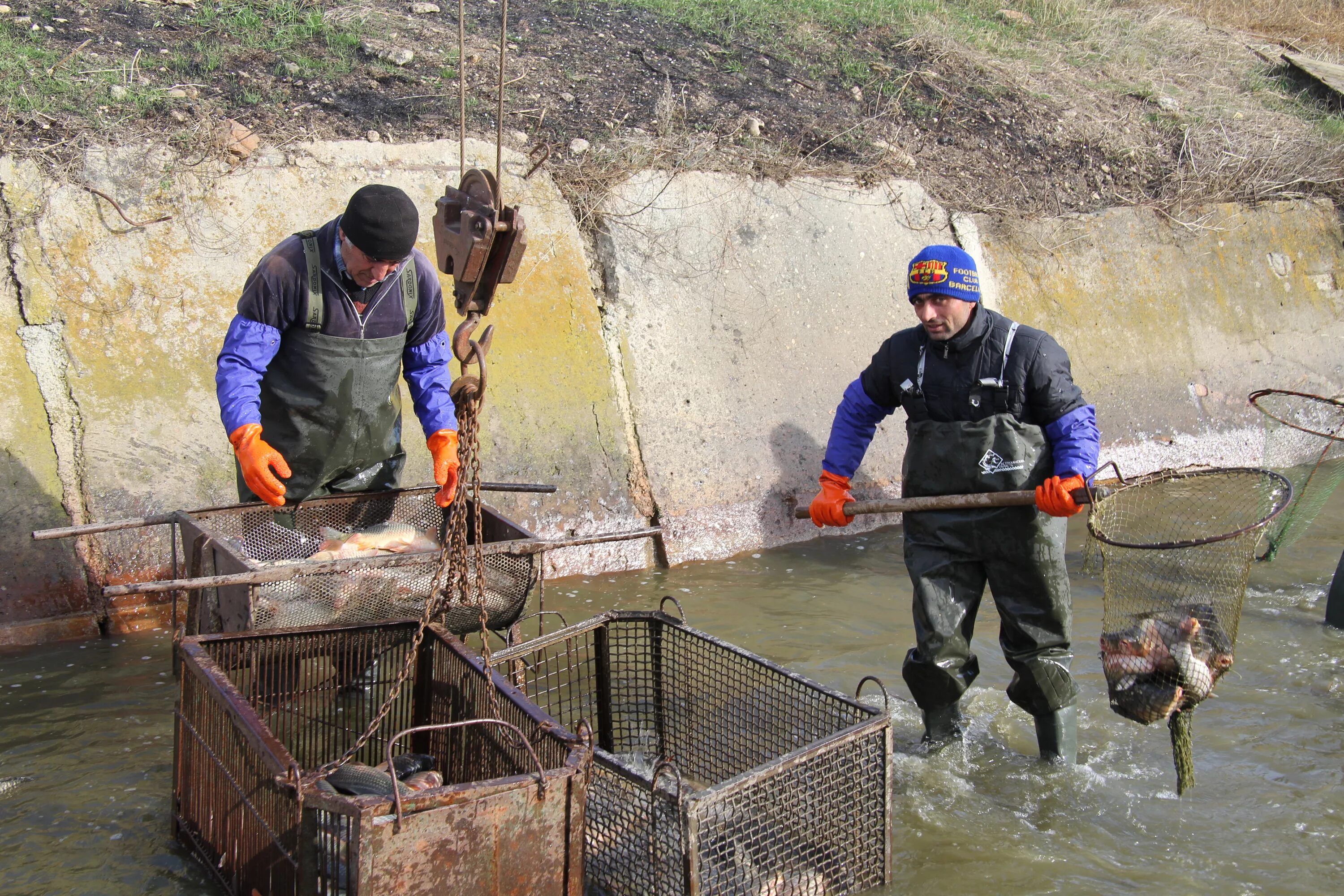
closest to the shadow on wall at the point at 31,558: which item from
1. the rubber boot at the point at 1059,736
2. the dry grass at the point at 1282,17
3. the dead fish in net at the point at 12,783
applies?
the dead fish in net at the point at 12,783

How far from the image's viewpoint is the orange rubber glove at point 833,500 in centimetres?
423

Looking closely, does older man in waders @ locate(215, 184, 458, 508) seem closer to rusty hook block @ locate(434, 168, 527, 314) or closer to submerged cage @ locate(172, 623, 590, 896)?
rusty hook block @ locate(434, 168, 527, 314)

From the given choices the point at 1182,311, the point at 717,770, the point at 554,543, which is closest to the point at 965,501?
the point at 717,770

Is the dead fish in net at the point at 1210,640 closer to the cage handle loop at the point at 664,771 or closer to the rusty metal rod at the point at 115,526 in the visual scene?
the cage handle loop at the point at 664,771

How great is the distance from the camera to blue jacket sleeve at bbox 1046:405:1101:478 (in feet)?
12.2

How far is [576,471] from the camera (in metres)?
5.95

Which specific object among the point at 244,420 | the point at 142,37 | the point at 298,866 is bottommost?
the point at 298,866

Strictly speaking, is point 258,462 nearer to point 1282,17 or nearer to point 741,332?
point 741,332

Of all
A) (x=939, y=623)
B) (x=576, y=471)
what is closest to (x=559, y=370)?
(x=576, y=471)

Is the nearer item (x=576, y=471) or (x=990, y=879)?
(x=990, y=879)

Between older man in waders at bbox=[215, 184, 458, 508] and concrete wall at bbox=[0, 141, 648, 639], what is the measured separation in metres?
1.08

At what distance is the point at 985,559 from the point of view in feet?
12.9

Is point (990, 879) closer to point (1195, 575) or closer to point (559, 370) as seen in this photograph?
point (1195, 575)

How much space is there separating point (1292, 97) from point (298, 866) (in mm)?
11759
